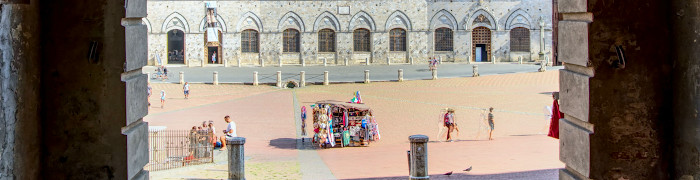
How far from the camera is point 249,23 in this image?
1757 inches

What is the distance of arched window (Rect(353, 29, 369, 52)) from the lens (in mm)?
45594

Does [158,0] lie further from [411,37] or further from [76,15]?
[76,15]

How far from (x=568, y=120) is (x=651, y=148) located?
580 mm

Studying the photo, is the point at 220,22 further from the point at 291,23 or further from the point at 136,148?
the point at 136,148

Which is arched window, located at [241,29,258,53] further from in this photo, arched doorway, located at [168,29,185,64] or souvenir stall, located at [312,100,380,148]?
souvenir stall, located at [312,100,380,148]

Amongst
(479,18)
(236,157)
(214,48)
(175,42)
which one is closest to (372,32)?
(479,18)

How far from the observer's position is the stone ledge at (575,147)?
15.6 feet

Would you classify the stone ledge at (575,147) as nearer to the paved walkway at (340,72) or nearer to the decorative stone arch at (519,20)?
the paved walkway at (340,72)

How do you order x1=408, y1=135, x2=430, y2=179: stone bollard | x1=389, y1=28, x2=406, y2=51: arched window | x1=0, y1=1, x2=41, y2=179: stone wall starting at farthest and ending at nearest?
x1=389, y1=28, x2=406, y2=51: arched window < x1=408, y1=135, x2=430, y2=179: stone bollard < x1=0, y1=1, x2=41, y2=179: stone wall

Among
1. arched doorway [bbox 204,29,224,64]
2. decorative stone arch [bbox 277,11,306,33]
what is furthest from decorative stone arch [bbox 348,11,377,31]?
arched doorway [bbox 204,29,224,64]

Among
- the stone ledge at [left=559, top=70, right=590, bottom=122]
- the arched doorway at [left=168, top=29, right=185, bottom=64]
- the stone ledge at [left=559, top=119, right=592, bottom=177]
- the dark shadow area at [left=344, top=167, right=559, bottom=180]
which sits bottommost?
the dark shadow area at [left=344, top=167, right=559, bottom=180]

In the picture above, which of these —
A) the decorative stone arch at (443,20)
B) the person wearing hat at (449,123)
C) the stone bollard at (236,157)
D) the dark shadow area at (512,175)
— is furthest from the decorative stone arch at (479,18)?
the stone bollard at (236,157)

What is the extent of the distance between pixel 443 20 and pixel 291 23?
28.1 ft

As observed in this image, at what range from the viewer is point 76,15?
4539 mm
